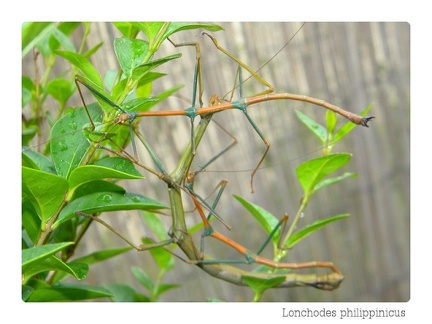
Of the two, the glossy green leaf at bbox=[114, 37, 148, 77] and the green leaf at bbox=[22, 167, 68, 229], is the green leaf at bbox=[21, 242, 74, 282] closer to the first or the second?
the green leaf at bbox=[22, 167, 68, 229]

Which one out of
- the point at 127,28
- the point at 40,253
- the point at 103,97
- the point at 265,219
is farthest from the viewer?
the point at 265,219

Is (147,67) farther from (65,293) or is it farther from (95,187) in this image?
(65,293)

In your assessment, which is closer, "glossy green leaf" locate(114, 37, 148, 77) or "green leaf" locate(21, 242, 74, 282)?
"green leaf" locate(21, 242, 74, 282)

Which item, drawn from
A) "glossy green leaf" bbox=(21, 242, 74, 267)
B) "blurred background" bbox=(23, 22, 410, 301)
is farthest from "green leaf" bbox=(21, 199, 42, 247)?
"blurred background" bbox=(23, 22, 410, 301)

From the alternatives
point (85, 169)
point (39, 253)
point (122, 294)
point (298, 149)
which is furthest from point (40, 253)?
point (298, 149)

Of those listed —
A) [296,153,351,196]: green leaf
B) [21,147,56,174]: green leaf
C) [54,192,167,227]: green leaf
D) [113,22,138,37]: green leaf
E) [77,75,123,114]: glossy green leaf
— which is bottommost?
[54,192,167,227]: green leaf

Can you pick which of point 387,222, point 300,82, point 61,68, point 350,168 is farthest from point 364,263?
point 61,68
